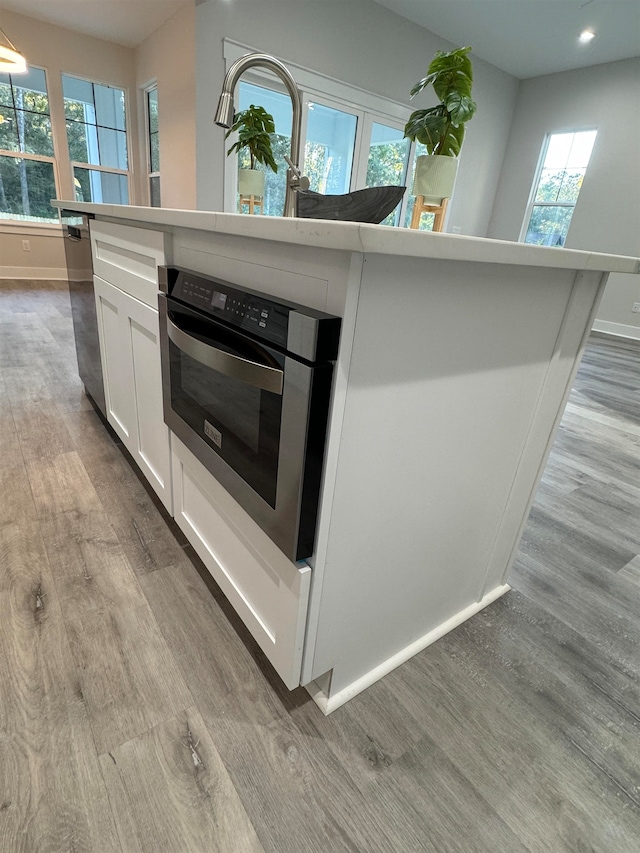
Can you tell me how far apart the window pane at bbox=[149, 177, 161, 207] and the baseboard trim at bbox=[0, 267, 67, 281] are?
1571 mm

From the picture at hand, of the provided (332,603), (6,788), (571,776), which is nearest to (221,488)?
(332,603)

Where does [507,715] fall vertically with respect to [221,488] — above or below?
below

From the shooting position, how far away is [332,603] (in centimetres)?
81

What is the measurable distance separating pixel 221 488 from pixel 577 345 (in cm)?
88

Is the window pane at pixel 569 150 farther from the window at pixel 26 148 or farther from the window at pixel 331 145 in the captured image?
the window at pixel 26 148

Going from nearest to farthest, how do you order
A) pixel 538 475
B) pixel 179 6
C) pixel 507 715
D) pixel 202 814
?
pixel 202 814
pixel 507 715
pixel 538 475
pixel 179 6

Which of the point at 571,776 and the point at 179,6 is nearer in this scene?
the point at 571,776

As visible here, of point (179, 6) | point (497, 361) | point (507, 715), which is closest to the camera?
point (497, 361)

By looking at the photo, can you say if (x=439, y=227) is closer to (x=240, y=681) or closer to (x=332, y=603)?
(x=332, y=603)

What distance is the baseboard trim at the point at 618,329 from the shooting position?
550 cm

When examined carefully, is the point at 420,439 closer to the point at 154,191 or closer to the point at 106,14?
the point at 106,14

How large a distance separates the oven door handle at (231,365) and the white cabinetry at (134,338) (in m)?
0.27

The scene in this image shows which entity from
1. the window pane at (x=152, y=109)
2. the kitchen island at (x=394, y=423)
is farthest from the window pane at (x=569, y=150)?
the kitchen island at (x=394, y=423)

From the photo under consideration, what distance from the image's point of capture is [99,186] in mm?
5641
